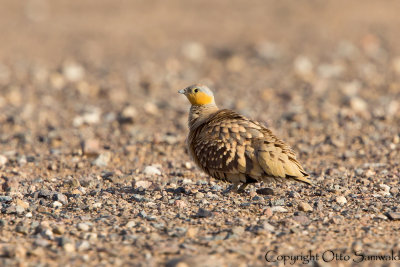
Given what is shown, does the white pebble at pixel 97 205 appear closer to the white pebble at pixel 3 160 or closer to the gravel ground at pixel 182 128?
the gravel ground at pixel 182 128

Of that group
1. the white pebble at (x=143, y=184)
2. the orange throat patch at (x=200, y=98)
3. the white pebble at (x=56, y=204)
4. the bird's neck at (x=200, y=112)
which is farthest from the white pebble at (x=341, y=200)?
the white pebble at (x=56, y=204)

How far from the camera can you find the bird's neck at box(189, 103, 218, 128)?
7.52 m

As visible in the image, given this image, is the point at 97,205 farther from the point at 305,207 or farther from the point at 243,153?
the point at 305,207

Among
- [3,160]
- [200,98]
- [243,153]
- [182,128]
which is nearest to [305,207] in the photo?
[243,153]

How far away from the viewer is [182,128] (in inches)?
430

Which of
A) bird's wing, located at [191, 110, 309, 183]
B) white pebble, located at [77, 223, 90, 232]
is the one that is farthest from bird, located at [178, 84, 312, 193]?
white pebble, located at [77, 223, 90, 232]

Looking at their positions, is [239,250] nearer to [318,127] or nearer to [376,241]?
[376,241]

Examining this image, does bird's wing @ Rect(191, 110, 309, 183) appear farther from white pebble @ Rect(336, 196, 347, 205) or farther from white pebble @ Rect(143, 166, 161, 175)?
white pebble @ Rect(143, 166, 161, 175)

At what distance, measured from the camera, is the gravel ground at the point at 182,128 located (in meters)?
5.28

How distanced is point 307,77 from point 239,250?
32.6ft

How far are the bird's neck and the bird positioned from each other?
0.38 m

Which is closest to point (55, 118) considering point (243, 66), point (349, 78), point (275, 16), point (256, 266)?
point (243, 66)

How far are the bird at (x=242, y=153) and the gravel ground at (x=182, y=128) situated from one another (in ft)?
0.87

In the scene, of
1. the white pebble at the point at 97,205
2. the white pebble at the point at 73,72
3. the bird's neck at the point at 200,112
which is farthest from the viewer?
the white pebble at the point at 73,72
